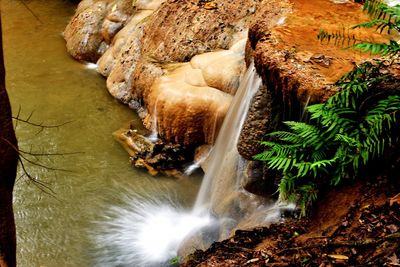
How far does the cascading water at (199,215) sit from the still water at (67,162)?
0.88 feet

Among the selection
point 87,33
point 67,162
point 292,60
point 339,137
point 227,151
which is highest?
point 292,60

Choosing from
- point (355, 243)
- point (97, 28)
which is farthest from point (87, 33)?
point (355, 243)

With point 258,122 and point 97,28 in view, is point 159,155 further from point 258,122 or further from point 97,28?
point 97,28

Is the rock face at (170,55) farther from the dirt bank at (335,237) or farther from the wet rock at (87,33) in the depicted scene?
the dirt bank at (335,237)

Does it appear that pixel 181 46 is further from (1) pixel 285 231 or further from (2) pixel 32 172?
(1) pixel 285 231

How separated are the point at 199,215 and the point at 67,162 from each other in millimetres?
2892

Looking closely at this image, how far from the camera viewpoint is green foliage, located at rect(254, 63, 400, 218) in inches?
166

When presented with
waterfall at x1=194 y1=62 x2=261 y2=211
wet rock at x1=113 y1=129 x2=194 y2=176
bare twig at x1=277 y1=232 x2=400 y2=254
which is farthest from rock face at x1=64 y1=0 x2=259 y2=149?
bare twig at x1=277 y1=232 x2=400 y2=254

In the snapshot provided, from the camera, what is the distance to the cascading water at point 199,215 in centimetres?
598

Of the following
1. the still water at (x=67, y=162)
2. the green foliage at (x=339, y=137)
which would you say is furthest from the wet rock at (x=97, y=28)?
the green foliage at (x=339, y=137)

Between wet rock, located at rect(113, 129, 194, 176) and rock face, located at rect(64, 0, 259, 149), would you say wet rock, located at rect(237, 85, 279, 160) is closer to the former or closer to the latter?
rock face, located at rect(64, 0, 259, 149)

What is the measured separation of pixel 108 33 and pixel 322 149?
840 centimetres

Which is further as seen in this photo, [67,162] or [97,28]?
[97,28]

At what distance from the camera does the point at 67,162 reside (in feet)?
26.2
